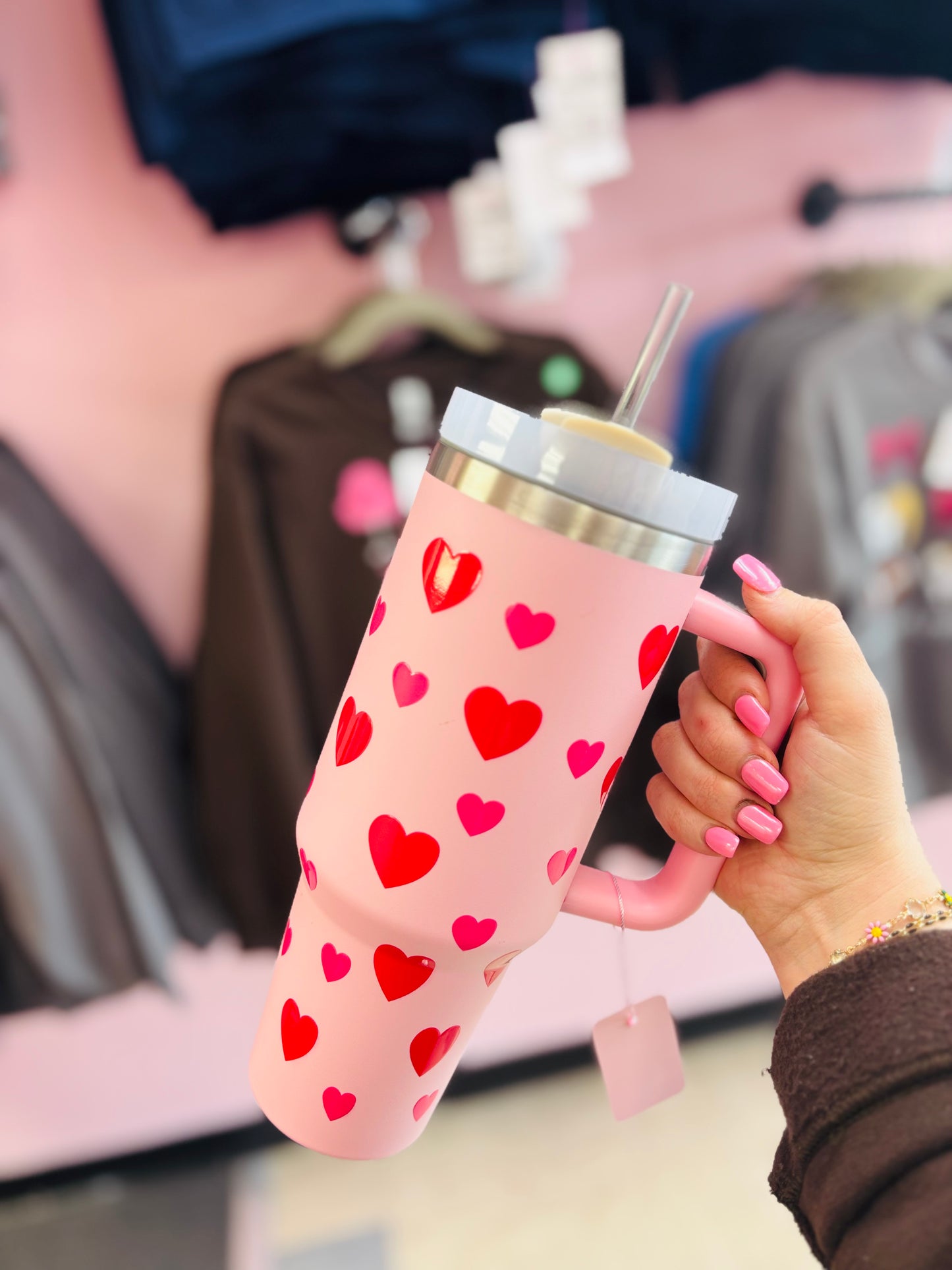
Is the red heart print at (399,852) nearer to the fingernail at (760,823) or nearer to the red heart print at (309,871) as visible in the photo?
the red heart print at (309,871)

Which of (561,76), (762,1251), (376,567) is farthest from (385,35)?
(762,1251)

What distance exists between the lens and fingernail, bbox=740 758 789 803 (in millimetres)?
622

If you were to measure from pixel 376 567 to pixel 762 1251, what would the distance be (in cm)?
135

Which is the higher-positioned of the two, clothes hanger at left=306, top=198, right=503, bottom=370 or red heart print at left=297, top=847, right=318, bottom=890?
clothes hanger at left=306, top=198, right=503, bottom=370

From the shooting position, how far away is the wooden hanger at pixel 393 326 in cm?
122

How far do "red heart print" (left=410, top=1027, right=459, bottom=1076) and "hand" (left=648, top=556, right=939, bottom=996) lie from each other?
0.22 m

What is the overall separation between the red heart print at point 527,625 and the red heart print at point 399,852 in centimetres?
13

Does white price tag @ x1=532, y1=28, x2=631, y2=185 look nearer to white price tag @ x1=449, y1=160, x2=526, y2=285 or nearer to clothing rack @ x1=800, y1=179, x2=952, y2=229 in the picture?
white price tag @ x1=449, y1=160, x2=526, y2=285

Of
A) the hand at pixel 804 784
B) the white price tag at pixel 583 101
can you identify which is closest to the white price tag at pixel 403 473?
the white price tag at pixel 583 101

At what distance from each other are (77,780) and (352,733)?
32.2 inches

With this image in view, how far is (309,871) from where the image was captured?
575 mm

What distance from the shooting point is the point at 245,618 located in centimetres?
120

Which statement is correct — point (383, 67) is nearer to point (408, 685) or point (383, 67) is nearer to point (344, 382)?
point (344, 382)

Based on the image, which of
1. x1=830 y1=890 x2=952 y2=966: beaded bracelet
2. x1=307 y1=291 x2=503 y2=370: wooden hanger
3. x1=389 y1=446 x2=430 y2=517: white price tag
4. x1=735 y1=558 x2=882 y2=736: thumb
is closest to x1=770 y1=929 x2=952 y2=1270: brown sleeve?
x1=830 y1=890 x2=952 y2=966: beaded bracelet
